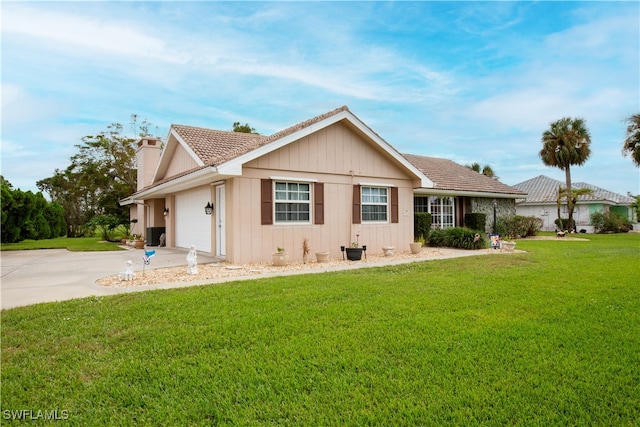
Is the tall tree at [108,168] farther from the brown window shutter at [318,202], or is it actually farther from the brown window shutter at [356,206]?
the brown window shutter at [356,206]

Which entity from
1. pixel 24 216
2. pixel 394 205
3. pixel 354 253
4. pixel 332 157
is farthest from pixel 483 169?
pixel 24 216

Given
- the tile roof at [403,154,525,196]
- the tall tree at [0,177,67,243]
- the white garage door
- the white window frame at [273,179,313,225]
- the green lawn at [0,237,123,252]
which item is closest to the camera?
the white window frame at [273,179,313,225]

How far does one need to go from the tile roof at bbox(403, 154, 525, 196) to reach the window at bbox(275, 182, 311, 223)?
324 inches

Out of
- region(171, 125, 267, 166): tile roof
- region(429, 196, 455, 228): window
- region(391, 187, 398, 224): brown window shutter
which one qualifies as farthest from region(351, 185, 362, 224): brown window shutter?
region(429, 196, 455, 228): window

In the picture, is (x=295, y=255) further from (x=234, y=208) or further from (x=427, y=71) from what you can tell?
(x=427, y=71)

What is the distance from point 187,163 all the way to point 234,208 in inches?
212

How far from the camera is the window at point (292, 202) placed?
37.5 feet

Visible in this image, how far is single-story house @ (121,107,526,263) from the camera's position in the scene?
10.8 metres

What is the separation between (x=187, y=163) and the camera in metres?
14.7

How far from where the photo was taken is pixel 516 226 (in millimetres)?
21422

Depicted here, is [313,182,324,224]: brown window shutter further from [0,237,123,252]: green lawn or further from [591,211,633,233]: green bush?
[591,211,633,233]: green bush

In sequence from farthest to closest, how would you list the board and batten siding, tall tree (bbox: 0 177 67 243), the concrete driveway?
tall tree (bbox: 0 177 67 243) < the board and batten siding < the concrete driveway

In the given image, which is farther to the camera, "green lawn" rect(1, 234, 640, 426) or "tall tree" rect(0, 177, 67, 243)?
"tall tree" rect(0, 177, 67, 243)

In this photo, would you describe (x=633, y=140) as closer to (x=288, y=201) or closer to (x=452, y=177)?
(x=452, y=177)
